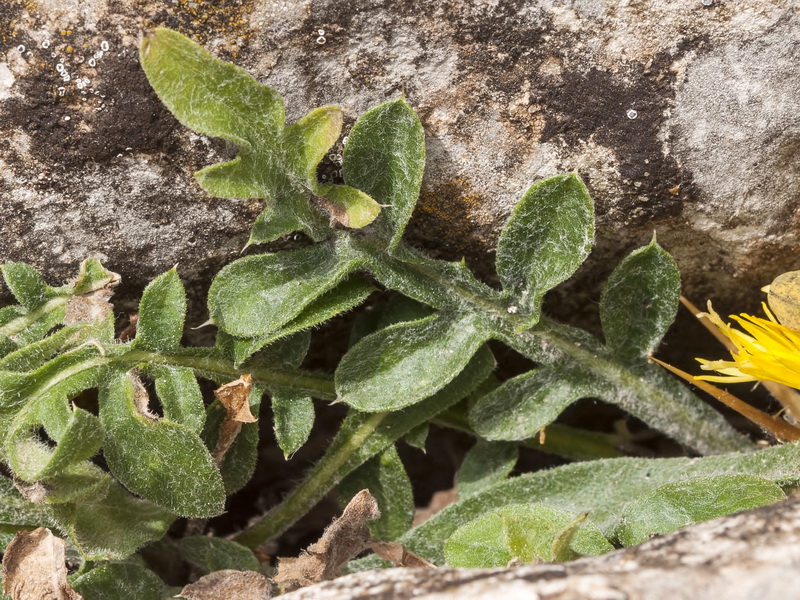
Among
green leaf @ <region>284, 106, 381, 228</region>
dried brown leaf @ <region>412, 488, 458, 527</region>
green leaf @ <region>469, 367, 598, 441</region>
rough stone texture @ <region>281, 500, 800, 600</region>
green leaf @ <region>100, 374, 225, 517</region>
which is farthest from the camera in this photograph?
dried brown leaf @ <region>412, 488, 458, 527</region>

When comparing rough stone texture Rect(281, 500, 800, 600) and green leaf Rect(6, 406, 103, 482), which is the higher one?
green leaf Rect(6, 406, 103, 482)

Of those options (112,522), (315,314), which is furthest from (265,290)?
(112,522)

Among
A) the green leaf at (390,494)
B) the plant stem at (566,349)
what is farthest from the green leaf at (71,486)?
the plant stem at (566,349)

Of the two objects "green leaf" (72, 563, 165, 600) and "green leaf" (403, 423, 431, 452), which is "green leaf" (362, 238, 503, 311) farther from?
"green leaf" (72, 563, 165, 600)

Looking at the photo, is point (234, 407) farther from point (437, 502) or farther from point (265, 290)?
point (437, 502)

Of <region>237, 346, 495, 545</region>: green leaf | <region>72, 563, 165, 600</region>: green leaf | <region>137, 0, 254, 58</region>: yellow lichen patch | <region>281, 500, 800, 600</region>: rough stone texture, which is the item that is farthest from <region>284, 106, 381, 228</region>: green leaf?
<region>72, 563, 165, 600</region>: green leaf

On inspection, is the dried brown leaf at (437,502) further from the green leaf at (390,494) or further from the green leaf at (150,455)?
the green leaf at (150,455)
